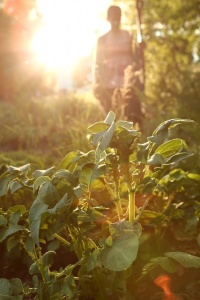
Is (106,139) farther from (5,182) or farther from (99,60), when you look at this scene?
(99,60)

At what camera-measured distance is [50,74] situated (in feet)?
86.7

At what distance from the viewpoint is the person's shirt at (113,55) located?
18.9 feet

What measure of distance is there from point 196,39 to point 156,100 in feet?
20.5

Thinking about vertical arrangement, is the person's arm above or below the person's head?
below

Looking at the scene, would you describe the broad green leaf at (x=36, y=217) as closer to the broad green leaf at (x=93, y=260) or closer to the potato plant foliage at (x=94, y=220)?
the potato plant foliage at (x=94, y=220)

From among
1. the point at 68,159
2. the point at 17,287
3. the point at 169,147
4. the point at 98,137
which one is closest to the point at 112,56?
the point at 68,159

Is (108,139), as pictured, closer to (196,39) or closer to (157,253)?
(157,253)

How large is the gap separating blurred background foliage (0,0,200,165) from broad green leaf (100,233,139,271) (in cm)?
175

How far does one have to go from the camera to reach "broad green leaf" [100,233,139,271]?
1425mm

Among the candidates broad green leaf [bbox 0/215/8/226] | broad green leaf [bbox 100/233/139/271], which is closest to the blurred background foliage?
broad green leaf [bbox 0/215/8/226]

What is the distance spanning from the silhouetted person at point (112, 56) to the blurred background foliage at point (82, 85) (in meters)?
0.28

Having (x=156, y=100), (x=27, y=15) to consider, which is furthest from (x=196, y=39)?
(x=27, y=15)

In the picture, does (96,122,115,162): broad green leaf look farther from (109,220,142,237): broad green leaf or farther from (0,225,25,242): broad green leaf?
(0,225,25,242): broad green leaf

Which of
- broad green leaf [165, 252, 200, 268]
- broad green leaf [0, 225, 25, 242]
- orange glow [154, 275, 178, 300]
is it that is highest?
broad green leaf [0, 225, 25, 242]
